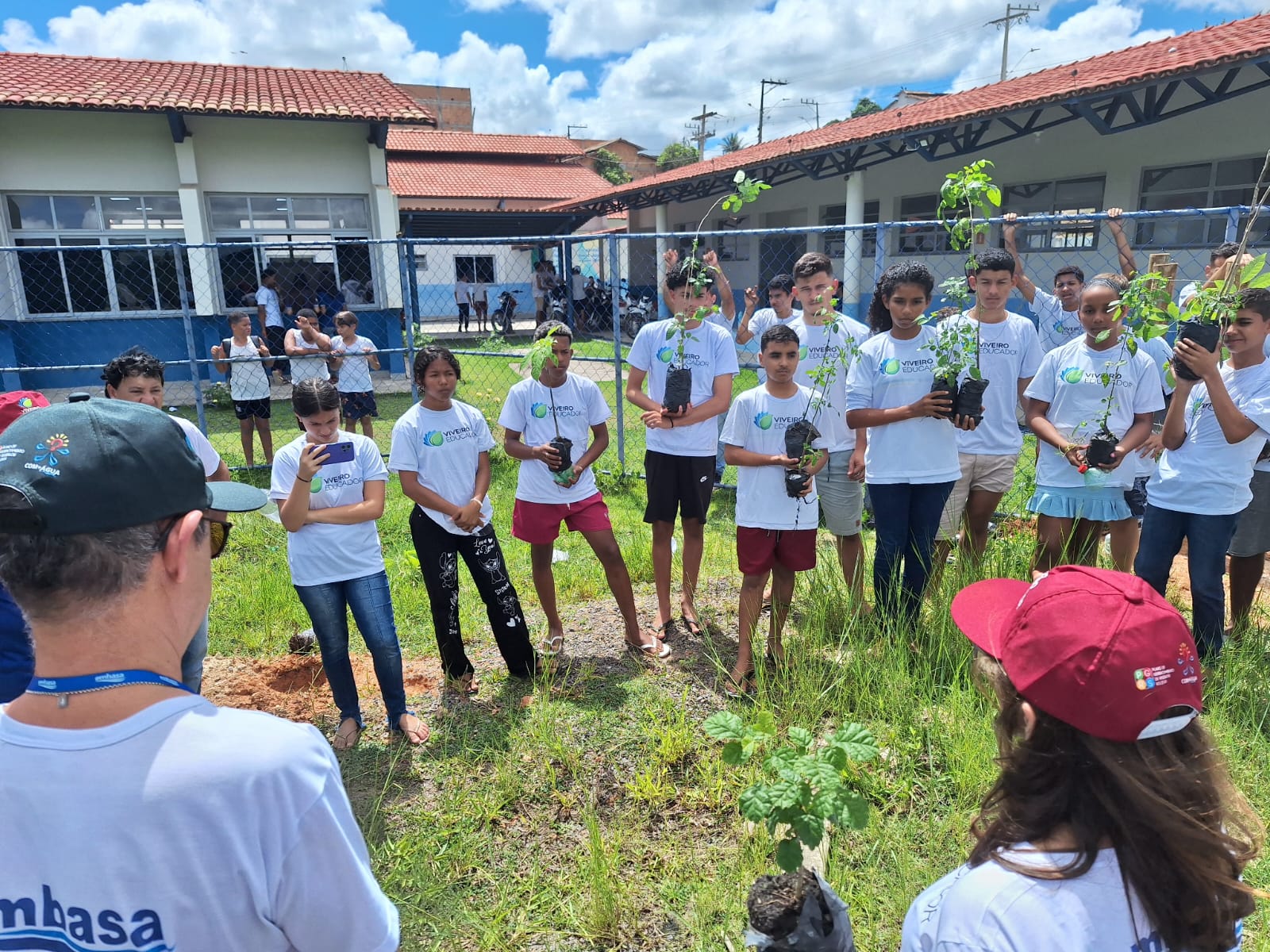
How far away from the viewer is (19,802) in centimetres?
87

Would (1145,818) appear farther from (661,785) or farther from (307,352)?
(307,352)

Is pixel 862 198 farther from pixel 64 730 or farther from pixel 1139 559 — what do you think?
pixel 64 730

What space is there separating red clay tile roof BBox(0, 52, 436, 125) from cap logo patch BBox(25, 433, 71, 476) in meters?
13.2

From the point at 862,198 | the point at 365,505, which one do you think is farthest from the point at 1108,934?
the point at 862,198

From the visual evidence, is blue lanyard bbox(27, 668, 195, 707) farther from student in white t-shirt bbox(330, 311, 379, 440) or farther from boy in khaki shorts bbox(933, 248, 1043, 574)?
student in white t-shirt bbox(330, 311, 379, 440)

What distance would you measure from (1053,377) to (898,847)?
2651mm

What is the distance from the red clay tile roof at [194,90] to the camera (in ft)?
38.1

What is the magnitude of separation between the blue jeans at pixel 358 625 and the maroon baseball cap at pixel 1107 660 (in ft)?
8.83

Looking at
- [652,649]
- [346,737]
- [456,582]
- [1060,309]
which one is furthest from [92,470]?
[1060,309]

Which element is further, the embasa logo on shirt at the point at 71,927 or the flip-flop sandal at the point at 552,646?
the flip-flop sandal at the point at 552,646

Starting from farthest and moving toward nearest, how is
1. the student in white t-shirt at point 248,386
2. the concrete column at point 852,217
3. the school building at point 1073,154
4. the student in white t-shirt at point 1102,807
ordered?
the concrete column at point 852,217 < the school building at point 1073,154 < the student in white t-shirt at point 248,386 < the student in white t-shirt at point 1102,807

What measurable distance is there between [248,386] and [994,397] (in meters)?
6.48

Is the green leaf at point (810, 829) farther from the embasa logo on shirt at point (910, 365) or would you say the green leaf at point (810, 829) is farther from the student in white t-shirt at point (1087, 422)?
the student in white t-shirt at point (1087, 422)

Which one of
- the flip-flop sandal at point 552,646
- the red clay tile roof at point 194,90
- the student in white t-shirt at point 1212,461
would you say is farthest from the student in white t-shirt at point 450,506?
the red clay tile roof at point 194,90
